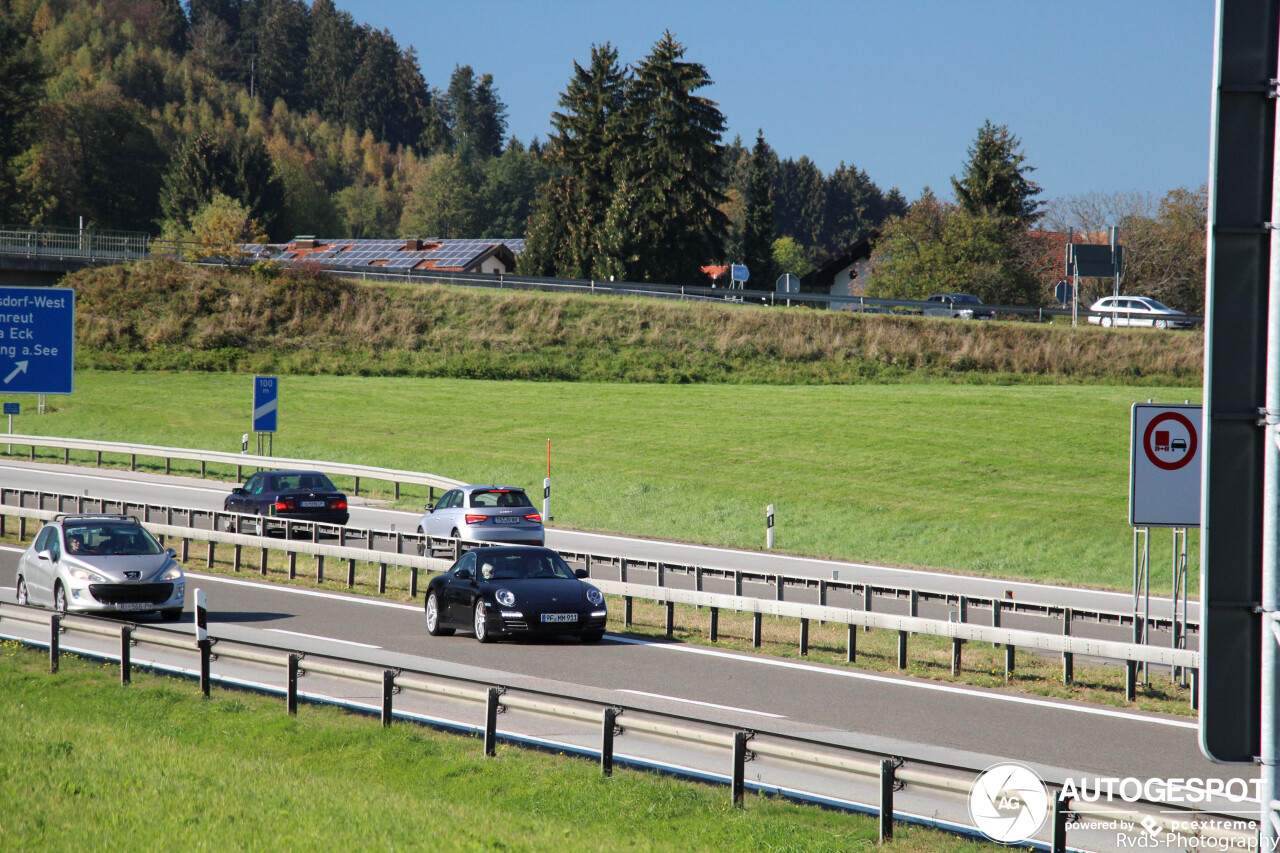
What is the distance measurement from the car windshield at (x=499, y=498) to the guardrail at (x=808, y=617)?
1114 millimetres

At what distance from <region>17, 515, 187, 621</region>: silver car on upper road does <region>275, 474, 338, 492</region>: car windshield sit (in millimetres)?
9491

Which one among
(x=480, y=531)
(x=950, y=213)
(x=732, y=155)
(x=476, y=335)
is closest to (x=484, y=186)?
(x=732, y=155)

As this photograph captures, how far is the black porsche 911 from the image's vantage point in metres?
16.2

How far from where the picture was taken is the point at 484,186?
157m

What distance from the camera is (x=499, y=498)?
81.7 feet

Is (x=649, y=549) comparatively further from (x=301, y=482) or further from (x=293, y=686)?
(x=293, y=686)

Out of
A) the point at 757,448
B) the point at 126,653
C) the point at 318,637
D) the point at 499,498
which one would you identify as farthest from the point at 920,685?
the point at 757,448

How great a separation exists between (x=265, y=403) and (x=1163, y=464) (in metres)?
27.0

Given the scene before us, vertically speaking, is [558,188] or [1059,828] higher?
[558,188]

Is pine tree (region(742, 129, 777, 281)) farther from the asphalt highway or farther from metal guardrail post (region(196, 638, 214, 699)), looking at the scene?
metal guardrail post (region(196, 638, 214, 699))

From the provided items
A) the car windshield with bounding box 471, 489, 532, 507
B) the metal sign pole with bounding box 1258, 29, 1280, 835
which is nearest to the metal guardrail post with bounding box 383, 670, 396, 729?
the metal sign pole with bounding box 1258, 29, 1280, 835

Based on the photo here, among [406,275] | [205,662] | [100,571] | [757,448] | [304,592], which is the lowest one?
[304,592]

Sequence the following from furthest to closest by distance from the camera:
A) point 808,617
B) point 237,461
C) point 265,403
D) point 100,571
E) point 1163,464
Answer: point 237,461
point 265,403
point 100,571
point 808,617
point 1163,464

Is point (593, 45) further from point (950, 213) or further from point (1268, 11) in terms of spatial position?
point (1268, 11)
